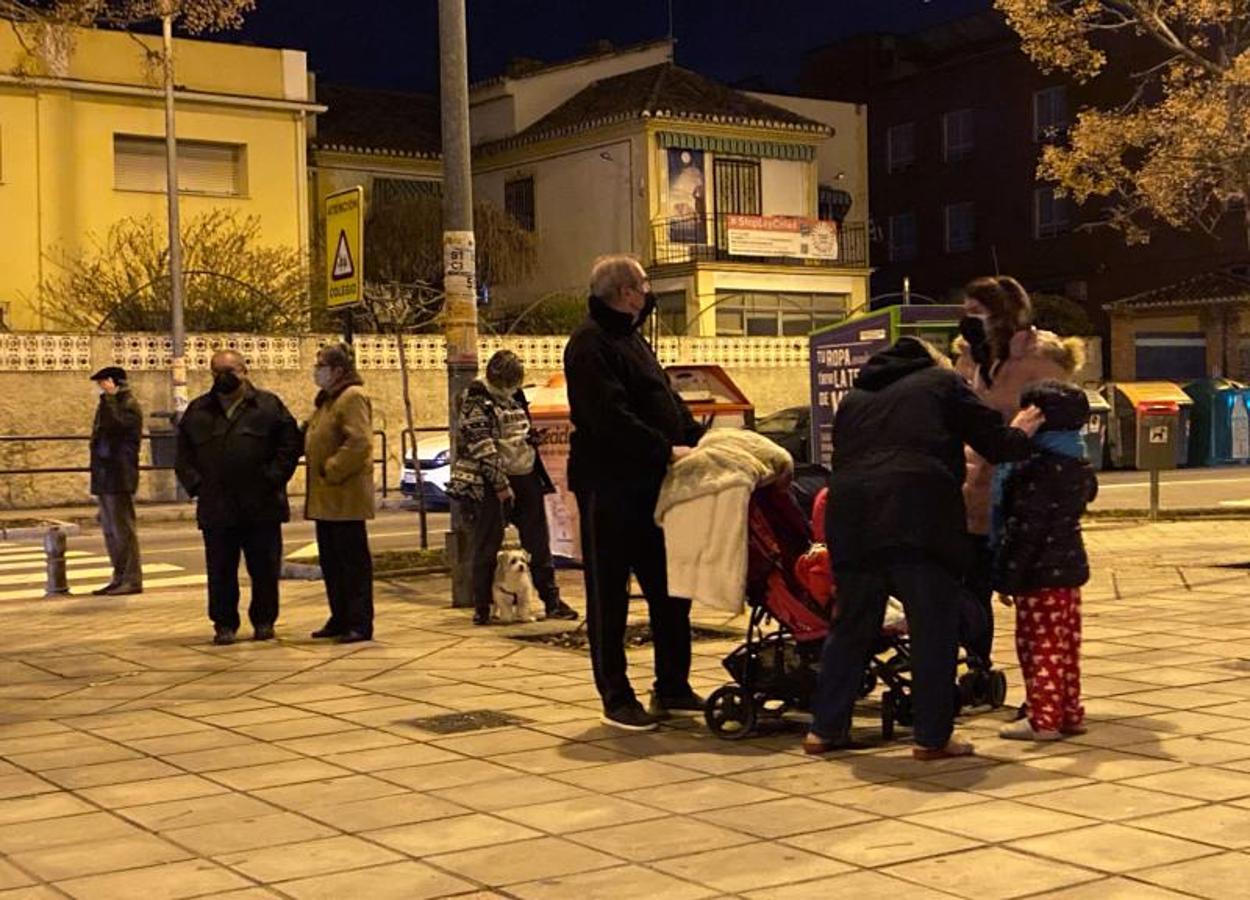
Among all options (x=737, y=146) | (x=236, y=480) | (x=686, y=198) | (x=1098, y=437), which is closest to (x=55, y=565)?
(x=236, y=480)

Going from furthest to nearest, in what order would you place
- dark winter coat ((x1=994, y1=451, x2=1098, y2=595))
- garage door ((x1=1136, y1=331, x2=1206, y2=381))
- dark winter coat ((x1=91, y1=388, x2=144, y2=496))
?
garage door ((x1=1136, y1=331, x2=1206, y2=381)) → dark winter coat ((x1=91, y1=388, x2=144, y2=496)) → dark winter coat ((x1=994, y1=451, x2=1098, y2=595))

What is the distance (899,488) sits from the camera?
6676mm

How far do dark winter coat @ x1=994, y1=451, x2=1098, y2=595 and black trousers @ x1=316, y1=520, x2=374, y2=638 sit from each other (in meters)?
4.53

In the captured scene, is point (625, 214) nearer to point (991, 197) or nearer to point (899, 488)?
point (991, 197)

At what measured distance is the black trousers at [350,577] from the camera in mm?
10586

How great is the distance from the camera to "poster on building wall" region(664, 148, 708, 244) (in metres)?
39.9

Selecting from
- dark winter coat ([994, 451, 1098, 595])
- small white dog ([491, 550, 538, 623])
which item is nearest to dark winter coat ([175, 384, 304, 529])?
small white dog ([491, 550, 538, 623])

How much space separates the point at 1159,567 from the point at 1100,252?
3537cm

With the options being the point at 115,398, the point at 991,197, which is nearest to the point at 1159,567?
the point at 115,398

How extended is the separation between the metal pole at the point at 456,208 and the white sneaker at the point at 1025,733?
19.3 ft

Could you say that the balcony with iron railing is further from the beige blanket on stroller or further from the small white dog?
the beige blanket on stroller

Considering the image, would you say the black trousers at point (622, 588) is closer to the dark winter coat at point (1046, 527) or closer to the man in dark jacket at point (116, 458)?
the dark winter coat at point (1046, 527)

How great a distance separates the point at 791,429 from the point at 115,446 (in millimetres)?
15468

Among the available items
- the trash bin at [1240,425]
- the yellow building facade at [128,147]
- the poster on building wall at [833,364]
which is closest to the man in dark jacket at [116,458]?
the poster on building wall at [833,364]
